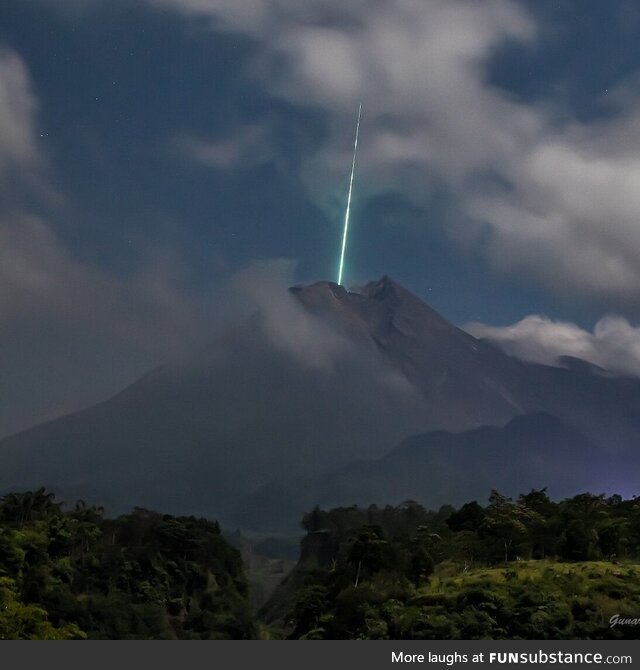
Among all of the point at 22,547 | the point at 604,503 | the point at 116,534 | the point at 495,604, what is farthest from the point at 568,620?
the point at 116,534

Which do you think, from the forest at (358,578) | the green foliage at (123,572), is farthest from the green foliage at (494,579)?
the green foliage at (123,572)

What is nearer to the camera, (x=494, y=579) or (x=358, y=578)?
(x=494, y=579)

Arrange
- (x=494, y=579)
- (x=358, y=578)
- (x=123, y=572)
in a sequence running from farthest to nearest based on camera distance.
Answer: (x=123, y=572)
(x=358, y=578)
(x=494, y=579)

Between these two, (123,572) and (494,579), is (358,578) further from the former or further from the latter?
(123,572)

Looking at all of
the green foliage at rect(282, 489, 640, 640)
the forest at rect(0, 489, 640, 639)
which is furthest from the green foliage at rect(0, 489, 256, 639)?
the green foliage at rect(282, 489, 640, 640)

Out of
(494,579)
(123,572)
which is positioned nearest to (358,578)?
(494,579)
